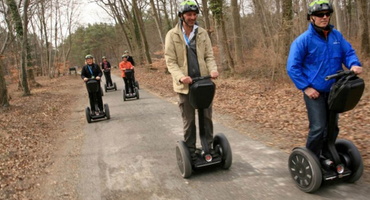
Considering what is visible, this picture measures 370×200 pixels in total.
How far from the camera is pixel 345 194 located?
336 cm

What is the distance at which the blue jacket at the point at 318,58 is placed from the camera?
11.0 feet

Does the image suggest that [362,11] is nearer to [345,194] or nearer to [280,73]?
[280,73]

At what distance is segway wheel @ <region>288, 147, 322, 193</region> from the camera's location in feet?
10.9

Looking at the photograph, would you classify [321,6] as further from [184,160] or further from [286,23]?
[286,23]

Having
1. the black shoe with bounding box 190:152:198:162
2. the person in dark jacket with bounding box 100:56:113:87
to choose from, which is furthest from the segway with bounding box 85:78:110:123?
the person in dark jacket with bounding box 100:56:113:87

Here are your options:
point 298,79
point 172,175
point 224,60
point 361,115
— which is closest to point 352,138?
point 361,115

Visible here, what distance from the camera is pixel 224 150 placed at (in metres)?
4.24

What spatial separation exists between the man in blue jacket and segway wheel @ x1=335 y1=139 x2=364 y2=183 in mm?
349

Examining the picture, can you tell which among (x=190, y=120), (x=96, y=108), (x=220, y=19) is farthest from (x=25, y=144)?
(x=220, y=19)

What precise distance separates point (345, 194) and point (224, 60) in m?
13.1

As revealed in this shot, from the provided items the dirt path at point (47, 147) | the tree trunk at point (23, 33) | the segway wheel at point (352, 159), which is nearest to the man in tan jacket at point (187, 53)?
the segway wheel at point (352, 159)

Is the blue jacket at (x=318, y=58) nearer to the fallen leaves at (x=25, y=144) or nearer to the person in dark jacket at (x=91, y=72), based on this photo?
the fallen leaves at (x=25, y=144)

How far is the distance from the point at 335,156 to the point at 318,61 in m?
1.11

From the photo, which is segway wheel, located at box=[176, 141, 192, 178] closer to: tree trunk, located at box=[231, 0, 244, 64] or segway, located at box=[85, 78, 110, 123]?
segway, located at box=[85, 78, 110, 123]
